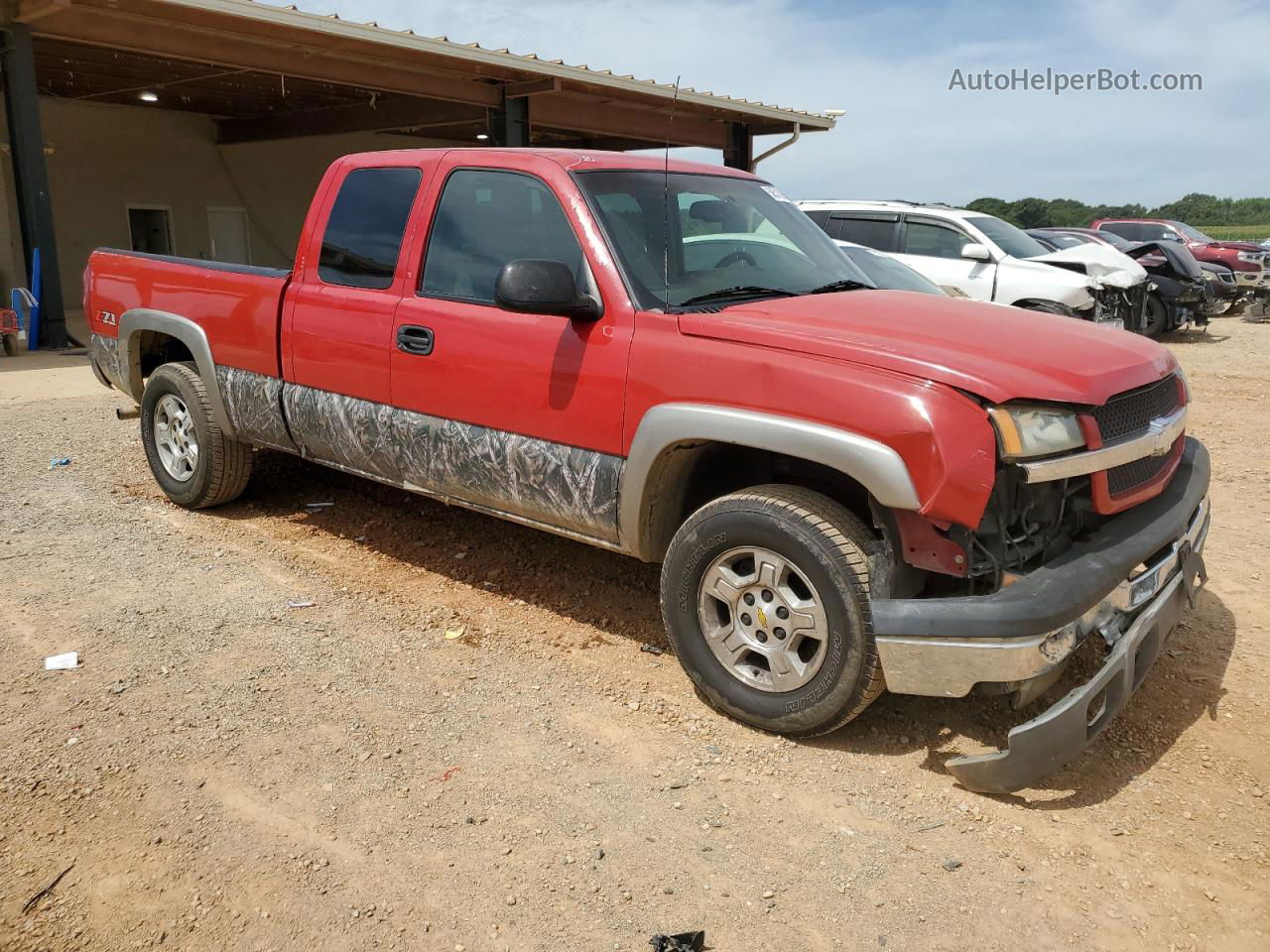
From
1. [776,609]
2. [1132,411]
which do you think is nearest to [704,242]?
[776,609]

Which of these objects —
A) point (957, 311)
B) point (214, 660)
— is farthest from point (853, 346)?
point (214, 660)

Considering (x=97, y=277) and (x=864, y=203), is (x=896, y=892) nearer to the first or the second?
(x=97, y=277)

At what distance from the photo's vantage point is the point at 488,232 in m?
4.32

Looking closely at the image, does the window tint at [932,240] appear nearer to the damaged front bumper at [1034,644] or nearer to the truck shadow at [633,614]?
the truck shadow at [633,614]

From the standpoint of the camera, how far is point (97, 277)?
→ 20.8ft

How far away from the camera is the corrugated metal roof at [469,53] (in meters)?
11.8

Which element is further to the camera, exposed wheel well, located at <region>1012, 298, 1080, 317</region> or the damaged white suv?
the damaged white suv

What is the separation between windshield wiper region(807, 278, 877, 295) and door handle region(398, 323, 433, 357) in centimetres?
160

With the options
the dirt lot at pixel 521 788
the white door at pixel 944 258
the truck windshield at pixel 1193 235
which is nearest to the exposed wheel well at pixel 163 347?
the dirt lot at pixel 521 788

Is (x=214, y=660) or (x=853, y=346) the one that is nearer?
(x=853, y=346)

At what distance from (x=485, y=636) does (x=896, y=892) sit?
84.0 inches

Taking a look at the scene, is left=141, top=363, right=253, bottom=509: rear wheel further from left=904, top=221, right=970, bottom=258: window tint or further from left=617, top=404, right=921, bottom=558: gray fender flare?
left=904, top=221, right=970, bottom=258: window tint

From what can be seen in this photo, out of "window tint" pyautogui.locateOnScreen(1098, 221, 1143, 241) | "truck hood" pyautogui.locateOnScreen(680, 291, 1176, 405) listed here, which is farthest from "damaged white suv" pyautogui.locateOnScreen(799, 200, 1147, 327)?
"window tint" pyautogui.locateOnScreen(1098, 221, 1143, 241)

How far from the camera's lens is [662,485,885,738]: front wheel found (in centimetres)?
324
